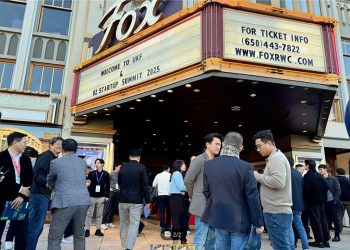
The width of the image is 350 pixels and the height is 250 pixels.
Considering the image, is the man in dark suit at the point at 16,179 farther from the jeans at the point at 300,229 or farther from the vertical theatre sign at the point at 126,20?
the vertical theatre sign at the point at 126,20

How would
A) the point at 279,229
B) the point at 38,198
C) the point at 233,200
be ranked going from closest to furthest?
the point at 233,200 < the point at 279,229 < the point at 38,198

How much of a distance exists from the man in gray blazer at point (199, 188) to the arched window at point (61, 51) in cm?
1019

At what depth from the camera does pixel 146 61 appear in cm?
807

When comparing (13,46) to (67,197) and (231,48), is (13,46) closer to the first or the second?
(231,48)

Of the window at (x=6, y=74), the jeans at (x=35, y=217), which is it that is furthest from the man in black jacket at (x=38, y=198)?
the window at (x=6, y=74)

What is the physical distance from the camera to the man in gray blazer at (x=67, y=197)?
356 cm

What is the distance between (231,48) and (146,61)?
2.57 m

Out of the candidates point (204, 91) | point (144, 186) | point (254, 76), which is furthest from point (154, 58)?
point (144, 186)

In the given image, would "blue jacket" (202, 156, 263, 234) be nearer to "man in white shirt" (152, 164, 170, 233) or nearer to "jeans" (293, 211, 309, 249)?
"jeans" (293, 211, 309, 249)

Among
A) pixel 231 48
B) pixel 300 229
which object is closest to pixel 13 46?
pixel 231 48

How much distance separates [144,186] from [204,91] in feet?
12.0

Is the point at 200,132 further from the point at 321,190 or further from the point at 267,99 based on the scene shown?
the point at 321,190

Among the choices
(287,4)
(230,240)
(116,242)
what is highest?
(287,4)

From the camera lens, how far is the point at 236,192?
2895 mm
